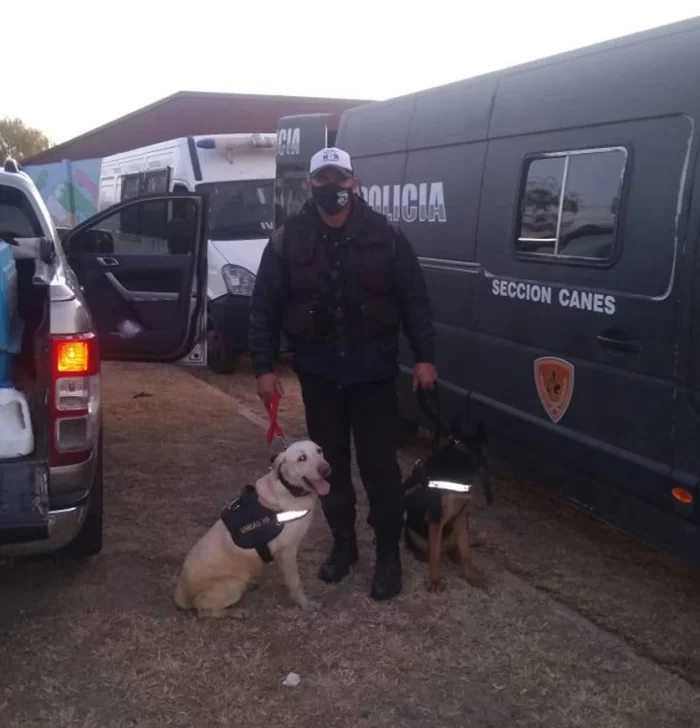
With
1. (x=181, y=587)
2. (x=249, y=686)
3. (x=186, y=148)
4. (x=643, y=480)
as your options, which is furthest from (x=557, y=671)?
(x=186, y=148)

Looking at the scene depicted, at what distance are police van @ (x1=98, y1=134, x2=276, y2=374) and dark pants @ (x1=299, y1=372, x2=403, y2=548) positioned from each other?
500cm

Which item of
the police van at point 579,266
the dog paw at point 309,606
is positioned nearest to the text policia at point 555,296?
the police van at point 579,266

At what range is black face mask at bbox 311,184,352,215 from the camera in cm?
385

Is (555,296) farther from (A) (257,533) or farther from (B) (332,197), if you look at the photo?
(A) (257,533)

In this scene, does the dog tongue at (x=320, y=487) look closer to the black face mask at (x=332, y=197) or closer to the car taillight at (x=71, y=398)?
the car taillight at (x=71, y=398)

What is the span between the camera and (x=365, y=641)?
3764 mm

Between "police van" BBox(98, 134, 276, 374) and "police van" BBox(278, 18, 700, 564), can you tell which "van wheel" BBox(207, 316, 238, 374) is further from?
"police van" BBox(278, 18, 700, 564)

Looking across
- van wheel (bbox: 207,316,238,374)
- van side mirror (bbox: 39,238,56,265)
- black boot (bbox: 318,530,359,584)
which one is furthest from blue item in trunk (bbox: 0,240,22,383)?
van wheel (bbox: 207,316,238,374)

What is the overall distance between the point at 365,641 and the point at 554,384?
57.3 inches

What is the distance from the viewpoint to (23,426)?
139 inches

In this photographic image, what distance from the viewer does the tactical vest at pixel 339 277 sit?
3.92 metres

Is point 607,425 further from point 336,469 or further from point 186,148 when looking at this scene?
point 186,148

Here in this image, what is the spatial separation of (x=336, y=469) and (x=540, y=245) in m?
1.42

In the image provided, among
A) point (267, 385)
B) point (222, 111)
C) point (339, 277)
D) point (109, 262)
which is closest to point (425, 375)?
point (339, 277)
